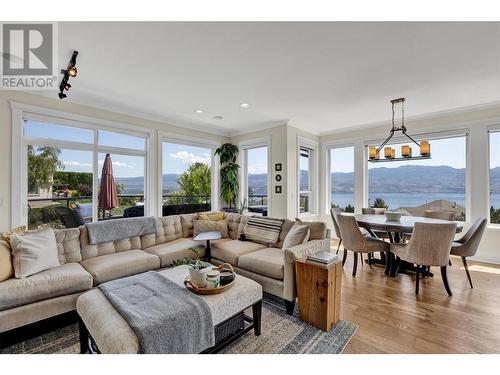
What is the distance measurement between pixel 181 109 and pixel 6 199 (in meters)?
2.79

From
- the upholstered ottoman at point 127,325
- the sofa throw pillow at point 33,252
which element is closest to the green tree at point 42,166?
the sofa throw pillow at point 33,252

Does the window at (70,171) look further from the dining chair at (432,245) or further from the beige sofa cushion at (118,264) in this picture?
the dining chair at (432,245)

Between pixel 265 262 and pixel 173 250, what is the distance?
4.34 feet

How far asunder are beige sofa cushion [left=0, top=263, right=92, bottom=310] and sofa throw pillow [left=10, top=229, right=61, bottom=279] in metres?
0.07

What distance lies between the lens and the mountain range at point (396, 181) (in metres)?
4.36

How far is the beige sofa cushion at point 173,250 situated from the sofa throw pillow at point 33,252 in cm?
103

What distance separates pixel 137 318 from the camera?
145cm

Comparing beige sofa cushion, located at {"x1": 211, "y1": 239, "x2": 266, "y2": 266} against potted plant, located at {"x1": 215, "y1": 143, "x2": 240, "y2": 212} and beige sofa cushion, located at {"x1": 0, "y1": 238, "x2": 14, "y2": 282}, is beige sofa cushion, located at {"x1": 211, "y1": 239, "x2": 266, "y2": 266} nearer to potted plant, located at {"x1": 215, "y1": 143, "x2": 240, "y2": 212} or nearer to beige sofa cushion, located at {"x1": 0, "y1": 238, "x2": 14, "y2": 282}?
beige sofa cushion, located at {"x1": 0, "y1": 238, "x2": 14, "y2": 282}

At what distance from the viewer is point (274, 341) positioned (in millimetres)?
1913

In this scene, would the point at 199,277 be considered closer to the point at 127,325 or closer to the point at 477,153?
the point at 127,325

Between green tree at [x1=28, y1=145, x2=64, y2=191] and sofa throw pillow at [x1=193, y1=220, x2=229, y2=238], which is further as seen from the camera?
sofa throw pillow at [x1=193, y1=220, x2=229, y2=238]

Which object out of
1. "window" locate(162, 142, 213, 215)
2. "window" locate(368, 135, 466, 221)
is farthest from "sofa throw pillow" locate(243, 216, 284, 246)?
"window" locate(368, 135, 466, 221)

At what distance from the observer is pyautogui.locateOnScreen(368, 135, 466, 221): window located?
438 centimetres
